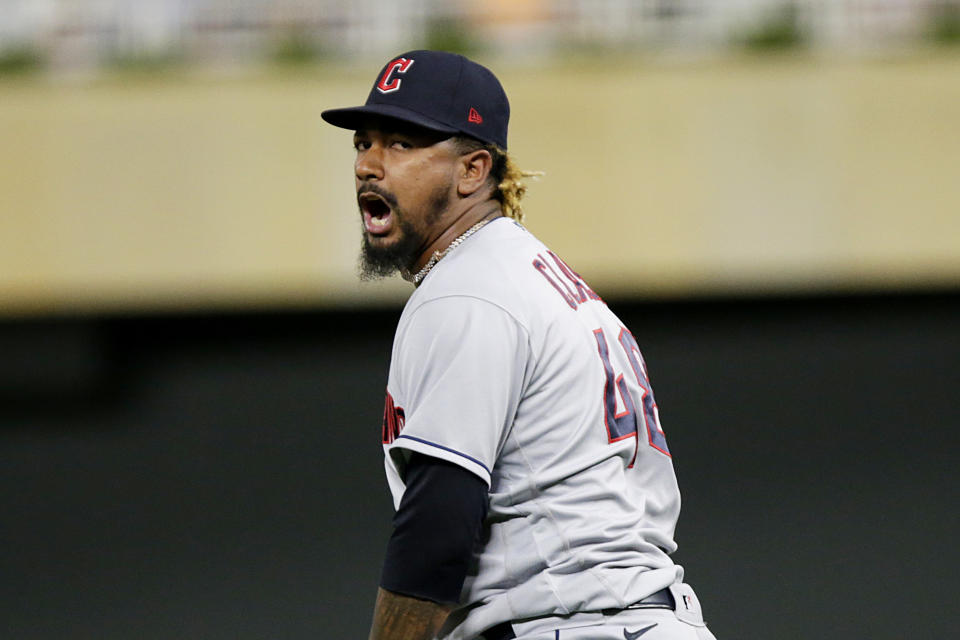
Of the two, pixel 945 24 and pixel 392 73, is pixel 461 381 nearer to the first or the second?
pixel 392 73

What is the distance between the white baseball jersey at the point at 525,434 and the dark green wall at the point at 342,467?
216 inches

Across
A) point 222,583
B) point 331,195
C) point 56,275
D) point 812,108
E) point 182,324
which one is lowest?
point 222,583

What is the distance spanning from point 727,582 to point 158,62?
15.5 ft

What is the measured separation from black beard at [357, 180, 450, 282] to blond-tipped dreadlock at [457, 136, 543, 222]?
103mm

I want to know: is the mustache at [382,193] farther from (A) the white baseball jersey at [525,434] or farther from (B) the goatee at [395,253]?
(A) the white baseball jersey at [525,434]

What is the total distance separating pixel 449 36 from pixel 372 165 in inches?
168

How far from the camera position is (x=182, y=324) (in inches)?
322

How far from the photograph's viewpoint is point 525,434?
225 centimetres

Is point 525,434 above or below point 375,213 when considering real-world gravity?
below

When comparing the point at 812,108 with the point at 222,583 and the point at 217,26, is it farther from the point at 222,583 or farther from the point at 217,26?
the point at 222,583

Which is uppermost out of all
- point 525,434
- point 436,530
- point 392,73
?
point 392,73

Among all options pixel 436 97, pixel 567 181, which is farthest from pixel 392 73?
pixel 567 181

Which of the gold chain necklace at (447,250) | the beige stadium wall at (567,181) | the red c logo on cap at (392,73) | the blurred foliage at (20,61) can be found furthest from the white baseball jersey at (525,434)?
the blurred foliage at (20,61)

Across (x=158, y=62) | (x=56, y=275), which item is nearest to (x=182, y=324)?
(x=56, y=275)
